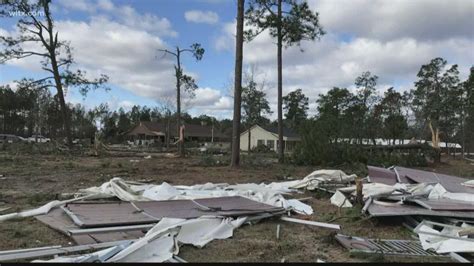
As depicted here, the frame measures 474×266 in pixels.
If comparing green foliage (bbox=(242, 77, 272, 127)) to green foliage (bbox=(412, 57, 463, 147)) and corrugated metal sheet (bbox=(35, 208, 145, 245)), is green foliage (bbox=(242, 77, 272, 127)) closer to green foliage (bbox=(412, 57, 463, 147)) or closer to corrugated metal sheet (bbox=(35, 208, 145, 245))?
green foliage (bbox=(412, 57, 463, 147))

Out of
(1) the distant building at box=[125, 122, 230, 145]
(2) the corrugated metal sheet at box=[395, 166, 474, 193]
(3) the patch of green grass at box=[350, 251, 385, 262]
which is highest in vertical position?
(1) the distant building at box=[125, 122, 230, 145]

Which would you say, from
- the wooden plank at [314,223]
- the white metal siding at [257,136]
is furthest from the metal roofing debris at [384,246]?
the white metal siding at [257,136]

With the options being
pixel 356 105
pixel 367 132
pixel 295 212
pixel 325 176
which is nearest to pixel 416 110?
pixel 356 105

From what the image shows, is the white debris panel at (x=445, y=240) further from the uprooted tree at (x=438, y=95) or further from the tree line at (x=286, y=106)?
the uprooted tree at (x=438, y=95)

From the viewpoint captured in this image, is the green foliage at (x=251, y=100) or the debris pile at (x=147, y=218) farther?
the green foliage at (x=251, y=100)

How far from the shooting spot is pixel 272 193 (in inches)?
336

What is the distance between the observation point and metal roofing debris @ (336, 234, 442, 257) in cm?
470

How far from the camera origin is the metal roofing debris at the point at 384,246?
4703 mm

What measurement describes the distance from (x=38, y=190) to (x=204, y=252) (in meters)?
6.20

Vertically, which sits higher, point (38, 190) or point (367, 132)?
point (367, 132)

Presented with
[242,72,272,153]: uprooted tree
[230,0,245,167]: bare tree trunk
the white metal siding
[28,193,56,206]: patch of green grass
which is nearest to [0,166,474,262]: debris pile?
[28,193,56,206]: patch of green grass

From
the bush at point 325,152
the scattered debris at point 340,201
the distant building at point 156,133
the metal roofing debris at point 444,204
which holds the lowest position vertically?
the scattered debris at point 340,201

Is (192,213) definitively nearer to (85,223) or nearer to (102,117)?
(85,223)

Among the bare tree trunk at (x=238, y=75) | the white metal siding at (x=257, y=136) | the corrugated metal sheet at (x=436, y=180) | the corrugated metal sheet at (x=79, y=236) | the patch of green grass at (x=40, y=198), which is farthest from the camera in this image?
the white metal siding at (x=257, y=136)
